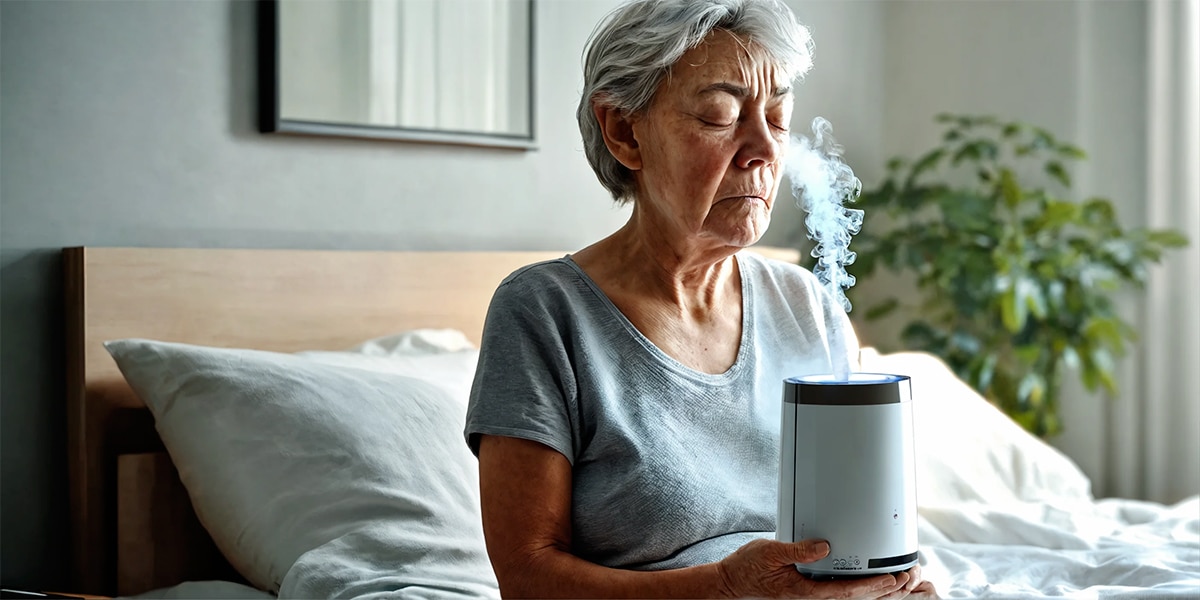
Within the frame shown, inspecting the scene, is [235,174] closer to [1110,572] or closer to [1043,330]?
[1110,572]

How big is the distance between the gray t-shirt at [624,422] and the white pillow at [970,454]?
28.2 inches

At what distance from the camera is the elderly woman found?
117 cm

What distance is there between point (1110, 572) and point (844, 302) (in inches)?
22.4

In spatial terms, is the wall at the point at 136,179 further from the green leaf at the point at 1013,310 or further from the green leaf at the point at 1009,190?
the green leaf at the point at 1009,190

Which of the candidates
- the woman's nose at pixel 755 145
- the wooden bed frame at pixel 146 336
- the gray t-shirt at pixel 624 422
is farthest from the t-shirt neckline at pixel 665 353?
the wooden bed frame at pixel 146 336

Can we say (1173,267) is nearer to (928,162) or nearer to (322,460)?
(928,162)

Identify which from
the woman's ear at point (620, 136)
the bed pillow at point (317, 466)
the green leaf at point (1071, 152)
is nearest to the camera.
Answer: the woman's ear at point (620, 136)

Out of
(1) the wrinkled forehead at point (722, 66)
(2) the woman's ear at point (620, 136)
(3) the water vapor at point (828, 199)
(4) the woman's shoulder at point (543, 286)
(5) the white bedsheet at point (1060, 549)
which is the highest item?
(1) the wrinkled forehead at point (722, 66)

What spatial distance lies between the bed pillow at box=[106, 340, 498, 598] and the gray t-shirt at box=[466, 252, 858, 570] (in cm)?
33

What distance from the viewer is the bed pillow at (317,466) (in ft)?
4.82

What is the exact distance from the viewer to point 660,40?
1.28 m

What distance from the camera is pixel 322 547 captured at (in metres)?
1.46

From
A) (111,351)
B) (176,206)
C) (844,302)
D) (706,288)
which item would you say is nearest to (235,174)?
(176,206)

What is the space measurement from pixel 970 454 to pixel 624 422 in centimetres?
107
